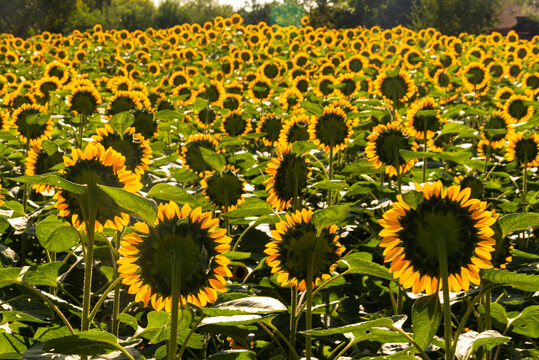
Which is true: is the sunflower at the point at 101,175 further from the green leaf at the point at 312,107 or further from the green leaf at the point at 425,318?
the green leaf at the point at 312,107

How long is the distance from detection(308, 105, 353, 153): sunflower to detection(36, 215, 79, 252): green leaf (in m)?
1.37

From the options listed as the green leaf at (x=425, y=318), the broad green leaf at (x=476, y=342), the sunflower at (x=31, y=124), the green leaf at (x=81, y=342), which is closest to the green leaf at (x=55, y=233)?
the green leaf at (x=81, y=342)

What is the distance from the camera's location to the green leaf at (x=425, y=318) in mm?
1376

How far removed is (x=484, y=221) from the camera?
53.6 inches

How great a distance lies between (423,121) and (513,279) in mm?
2162

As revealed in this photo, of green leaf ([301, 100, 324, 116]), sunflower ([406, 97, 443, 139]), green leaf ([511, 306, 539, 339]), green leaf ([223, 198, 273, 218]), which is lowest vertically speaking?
green leaf ([511, 306, 539, 339])

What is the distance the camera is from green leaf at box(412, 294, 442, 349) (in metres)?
1.38

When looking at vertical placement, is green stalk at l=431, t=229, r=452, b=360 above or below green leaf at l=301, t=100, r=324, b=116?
below

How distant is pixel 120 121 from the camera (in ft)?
7.44

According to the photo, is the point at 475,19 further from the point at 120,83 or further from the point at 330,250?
the point at 330,250

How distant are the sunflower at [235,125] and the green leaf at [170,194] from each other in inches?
102

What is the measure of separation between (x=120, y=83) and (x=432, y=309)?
14.4ft

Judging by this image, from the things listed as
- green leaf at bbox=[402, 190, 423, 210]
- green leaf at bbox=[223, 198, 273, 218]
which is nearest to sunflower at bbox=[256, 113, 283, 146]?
green leaf at bbox=[223, 198, 273, 218]

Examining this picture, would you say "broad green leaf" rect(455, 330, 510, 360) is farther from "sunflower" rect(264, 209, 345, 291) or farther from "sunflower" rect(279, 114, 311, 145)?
"sunflower" rect(279, 114, 311, 145)
